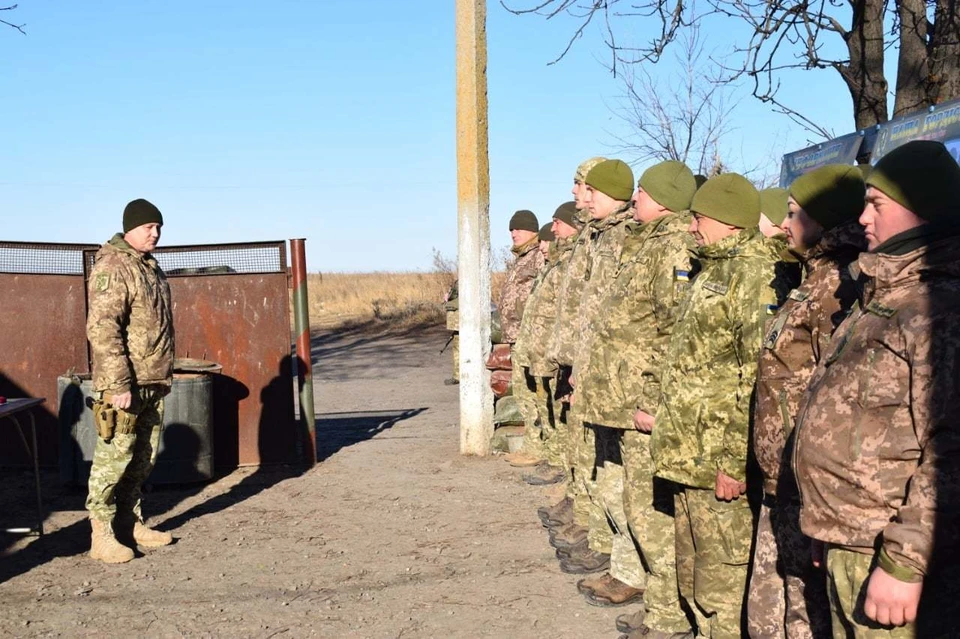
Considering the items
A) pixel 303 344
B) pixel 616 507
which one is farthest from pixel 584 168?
pixel 303 344

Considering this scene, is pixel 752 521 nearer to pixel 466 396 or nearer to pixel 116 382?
pixel 116 382

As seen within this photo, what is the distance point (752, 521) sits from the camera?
387cm

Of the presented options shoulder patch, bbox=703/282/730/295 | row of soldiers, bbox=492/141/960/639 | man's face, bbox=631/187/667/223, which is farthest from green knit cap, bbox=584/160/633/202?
shoulder patch, bbox=703/282/730/295

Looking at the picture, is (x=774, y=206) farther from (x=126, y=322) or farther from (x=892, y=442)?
(x=126, y=322)

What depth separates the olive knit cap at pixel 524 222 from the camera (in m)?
9.41

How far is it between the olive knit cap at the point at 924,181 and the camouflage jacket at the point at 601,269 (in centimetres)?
258

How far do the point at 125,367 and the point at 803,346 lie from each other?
163 inches

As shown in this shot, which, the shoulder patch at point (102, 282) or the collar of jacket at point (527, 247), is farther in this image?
the collar of jacket at point (527, 247)

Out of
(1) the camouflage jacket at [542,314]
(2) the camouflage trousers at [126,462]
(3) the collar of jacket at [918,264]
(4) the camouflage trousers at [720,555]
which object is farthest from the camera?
(1) the camouflage jacket at [542,314]

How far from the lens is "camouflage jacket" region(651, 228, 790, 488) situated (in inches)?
148

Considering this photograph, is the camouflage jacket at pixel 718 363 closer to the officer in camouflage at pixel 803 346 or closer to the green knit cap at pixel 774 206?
the officer in camouflage at pixel 803 346

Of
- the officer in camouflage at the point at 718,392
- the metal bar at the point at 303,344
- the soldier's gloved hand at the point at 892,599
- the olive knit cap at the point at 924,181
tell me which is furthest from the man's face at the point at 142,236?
the soldier's gloved hand at the point at 892,599

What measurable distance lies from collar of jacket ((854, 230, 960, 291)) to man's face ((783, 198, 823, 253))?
30.9 inches

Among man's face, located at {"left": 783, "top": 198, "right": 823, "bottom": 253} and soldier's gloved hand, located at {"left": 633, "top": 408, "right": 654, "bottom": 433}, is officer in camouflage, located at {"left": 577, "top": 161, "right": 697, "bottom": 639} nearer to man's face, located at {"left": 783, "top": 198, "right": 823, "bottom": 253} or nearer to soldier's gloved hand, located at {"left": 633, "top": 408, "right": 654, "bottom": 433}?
soldier's gloved hand, located at {"left": 633, "top": 408, "right": 654, "bottom": 433}
